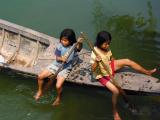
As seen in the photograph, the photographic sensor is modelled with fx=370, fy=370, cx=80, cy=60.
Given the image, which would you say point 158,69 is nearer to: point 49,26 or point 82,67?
point 82,67

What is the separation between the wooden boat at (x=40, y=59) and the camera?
6488 millimetres

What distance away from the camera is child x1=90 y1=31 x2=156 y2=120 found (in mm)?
6301

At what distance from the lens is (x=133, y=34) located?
9.31 metres

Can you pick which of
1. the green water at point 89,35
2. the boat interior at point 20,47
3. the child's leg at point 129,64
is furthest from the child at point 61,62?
the boat interior at point 20,47

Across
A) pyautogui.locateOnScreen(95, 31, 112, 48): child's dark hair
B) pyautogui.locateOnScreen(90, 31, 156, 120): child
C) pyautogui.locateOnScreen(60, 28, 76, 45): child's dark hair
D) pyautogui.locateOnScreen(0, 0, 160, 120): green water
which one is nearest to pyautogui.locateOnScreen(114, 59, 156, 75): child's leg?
pyautogui.locateOnScreen(90, 31, 156, 120): child

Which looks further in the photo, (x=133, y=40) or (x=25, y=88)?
(x=133, y=40)

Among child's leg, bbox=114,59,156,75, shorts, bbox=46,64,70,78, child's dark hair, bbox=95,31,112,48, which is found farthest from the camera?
shorts, bbox=46,64,70,78

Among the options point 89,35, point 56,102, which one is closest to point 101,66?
point 56,102

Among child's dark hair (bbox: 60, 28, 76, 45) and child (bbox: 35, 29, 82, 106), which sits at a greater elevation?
child's dark hair (bbox: 60, 28, 76, 45)

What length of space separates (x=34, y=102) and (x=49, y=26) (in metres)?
2.95

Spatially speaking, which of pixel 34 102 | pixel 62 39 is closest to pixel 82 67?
pixel 62 39

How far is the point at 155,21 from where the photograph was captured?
9648 mm

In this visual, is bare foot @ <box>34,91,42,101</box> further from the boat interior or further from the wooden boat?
the boat interior

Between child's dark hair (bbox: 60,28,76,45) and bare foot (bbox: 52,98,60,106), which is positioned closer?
child's dark hair (bbox: 60,28,76,45)
